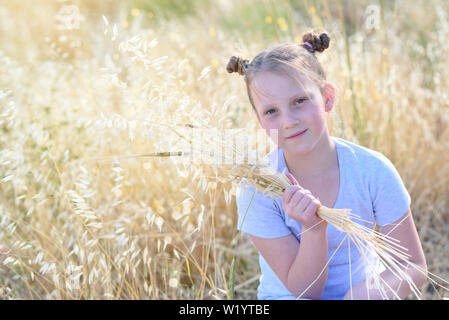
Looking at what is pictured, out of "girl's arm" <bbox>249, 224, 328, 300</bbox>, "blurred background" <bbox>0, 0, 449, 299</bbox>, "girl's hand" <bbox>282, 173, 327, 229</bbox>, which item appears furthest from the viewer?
"blurred background" <bbox>0, 0, 449, 299</bbox>

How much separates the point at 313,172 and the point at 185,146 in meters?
0.50

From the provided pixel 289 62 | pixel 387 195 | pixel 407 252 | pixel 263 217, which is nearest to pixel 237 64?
pixel 289 62

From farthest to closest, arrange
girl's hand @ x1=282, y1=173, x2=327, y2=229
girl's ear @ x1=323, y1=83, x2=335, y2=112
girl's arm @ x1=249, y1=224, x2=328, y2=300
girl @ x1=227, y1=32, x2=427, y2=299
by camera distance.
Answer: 1. girl's ear @ x1=323, y1=83, x2=335, y2=112
2. girl @ x1=227, y1=32, x2=427, y2=299
3. girl's arm @ x1=249, y1=224, x2=328, y2=300
4. girl's hand @ x1=282, y1=173, x2=327, y2=229

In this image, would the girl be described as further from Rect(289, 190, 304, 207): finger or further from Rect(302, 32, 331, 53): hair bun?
Rect(289, 190, 304, 207): finger

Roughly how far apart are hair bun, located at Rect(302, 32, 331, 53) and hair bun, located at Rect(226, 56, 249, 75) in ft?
0.70

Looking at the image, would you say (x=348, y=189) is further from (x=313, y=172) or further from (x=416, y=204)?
(x=416, y=204)

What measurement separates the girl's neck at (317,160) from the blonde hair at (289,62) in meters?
0.18

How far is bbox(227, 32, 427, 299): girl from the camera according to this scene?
139 cm

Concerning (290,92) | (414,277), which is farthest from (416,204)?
(290,92)

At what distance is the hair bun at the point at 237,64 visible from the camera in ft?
5.07

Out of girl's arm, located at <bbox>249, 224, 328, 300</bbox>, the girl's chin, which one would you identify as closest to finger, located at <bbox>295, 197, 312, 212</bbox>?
girl's arm, located at <bbox>249, 224, 328, 300</bbox>

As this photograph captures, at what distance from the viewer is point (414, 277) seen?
1.42 meters

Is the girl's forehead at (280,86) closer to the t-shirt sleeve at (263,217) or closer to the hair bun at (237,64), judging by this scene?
the hair bun at (237,64)

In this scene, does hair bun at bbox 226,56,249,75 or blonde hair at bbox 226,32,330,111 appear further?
hair bun at bbox 226,56,249,75
